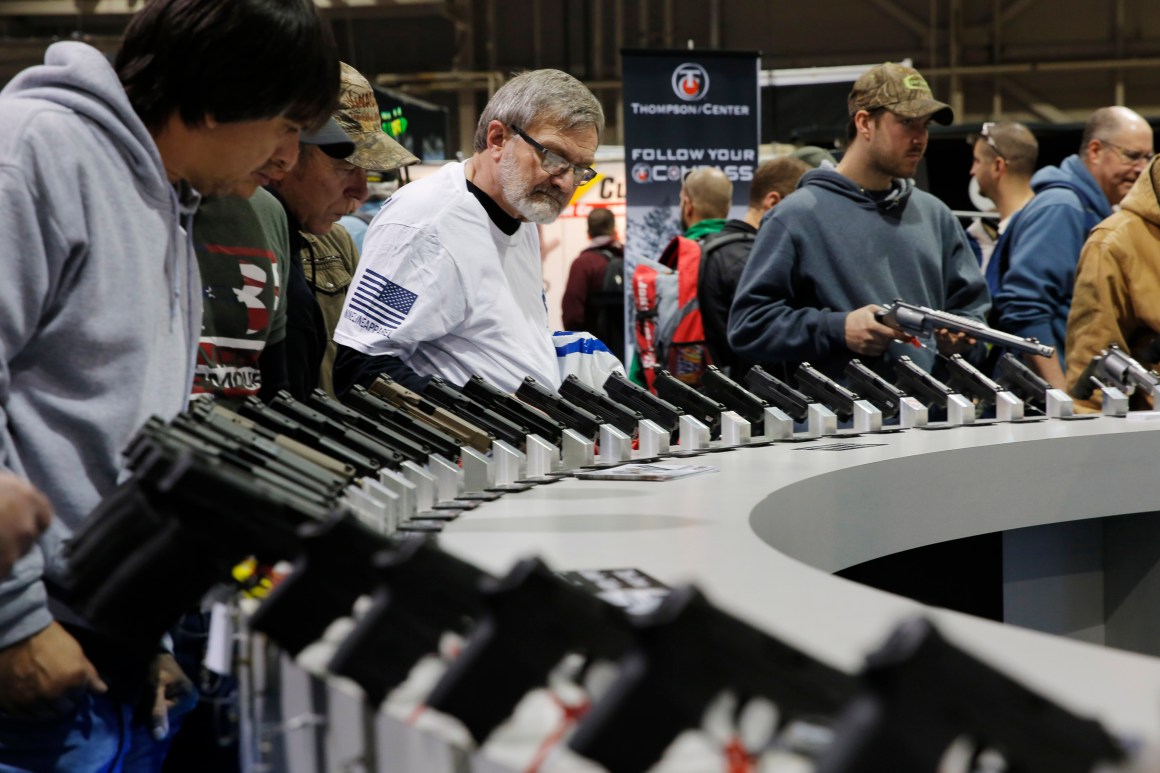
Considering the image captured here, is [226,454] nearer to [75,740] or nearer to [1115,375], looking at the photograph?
[75,740]

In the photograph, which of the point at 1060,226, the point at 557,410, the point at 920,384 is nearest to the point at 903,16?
the point at 1060,226

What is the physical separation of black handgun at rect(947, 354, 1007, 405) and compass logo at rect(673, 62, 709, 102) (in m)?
4.29

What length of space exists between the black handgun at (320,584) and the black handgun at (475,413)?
108cm

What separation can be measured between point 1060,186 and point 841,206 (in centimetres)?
131

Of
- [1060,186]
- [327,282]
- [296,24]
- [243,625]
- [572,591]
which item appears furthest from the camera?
[1060,186]

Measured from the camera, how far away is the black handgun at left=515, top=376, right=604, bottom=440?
7.34 feet

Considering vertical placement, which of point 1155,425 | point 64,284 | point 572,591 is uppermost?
point 64,284

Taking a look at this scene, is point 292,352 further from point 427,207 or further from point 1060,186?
point 1060,186

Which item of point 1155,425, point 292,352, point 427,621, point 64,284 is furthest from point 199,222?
point 1155,425

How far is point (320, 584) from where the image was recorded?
95 cm

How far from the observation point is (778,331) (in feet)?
10.9

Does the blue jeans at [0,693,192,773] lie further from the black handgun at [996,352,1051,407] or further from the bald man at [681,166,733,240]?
the bald man at [681,166,733,240]

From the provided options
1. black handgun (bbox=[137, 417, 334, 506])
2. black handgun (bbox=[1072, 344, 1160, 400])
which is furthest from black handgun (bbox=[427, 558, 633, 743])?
black handgun (bbox=[1072, 344, 1160, 400])

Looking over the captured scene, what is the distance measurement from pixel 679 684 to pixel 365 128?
6.84ft
